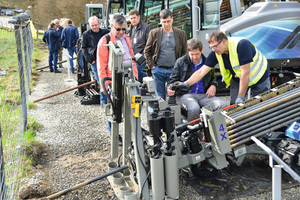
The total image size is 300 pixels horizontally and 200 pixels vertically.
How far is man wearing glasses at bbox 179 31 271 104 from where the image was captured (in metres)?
3.98

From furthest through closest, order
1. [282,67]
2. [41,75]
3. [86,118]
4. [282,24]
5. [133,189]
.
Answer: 1. [41,75]
2. [282,67]
3. [282,24]
4. [86,118]
5. [133,189]

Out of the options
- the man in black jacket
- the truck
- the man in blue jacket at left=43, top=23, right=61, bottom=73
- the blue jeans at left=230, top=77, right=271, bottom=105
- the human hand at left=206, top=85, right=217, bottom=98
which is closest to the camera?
the blue jeans at left=230, top=77, right=271, bottom=105

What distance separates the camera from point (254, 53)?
4.14 metres

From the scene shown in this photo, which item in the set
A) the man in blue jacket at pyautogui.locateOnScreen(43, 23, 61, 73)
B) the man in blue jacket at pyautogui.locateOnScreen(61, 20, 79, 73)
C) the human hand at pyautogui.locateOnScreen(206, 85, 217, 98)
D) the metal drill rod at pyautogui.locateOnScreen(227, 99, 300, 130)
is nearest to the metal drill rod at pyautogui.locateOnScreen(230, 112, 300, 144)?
the metal drill rod at pyautogui.locateOnScreen(227, 99, 300, 130)

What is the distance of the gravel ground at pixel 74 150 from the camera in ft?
11.9

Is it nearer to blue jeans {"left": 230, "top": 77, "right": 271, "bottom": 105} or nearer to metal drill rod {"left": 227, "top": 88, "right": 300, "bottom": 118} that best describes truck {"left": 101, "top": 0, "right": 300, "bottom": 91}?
blue jeans {"left": 230, "top": 77, "right": 271, "bottom": 105}

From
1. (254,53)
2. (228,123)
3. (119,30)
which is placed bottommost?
(228,123)

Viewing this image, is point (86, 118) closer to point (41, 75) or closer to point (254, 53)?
point (254, 53)

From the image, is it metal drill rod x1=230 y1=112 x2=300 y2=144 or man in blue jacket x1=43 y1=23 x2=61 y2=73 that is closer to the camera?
metal drill rod x1=230 y1=112 x2=300 y2=144

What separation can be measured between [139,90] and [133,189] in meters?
1.01

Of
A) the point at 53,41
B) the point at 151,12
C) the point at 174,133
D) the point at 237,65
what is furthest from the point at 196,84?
the point at 53,41

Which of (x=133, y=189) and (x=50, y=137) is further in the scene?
(x=50, y=137)

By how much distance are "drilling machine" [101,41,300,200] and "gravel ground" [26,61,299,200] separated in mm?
316

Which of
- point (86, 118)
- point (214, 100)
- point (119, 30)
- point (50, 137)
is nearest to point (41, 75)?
point (86, 118)
